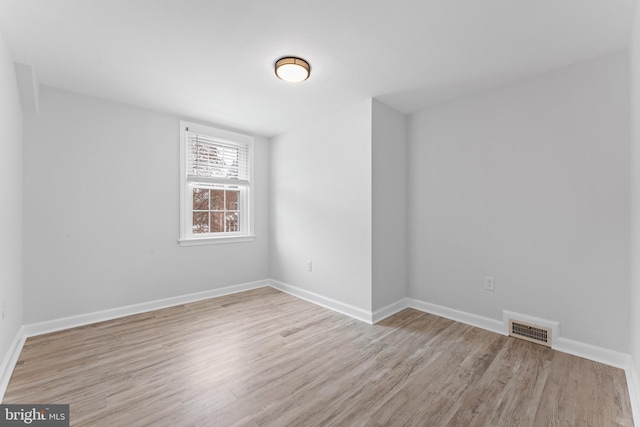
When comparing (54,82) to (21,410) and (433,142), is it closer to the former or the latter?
(21,410)

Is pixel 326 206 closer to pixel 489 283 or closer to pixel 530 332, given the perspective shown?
pixel 489 283

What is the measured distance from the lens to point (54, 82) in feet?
8.59

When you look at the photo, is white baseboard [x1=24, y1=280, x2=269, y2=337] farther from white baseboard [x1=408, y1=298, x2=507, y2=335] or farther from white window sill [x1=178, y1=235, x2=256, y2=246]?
white baseboard [x1=408, y1=298, x2=507, y2=335]

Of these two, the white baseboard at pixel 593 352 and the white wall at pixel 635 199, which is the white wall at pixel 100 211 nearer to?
the white baseboard at pixel 593 352

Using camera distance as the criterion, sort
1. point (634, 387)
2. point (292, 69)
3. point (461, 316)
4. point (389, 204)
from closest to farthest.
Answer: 1. point (634, 387)
2. point (292, 69)
3. point (461, 316)
4. point (389, 204)

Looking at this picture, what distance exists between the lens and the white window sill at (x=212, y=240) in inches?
141

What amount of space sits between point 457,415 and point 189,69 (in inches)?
124

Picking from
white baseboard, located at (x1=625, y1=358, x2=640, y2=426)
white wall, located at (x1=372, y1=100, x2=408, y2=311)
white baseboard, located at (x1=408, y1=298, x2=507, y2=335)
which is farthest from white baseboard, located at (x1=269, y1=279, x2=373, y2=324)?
white baseboard, located at (x1=625, y1=358, x2=640, y2=426)

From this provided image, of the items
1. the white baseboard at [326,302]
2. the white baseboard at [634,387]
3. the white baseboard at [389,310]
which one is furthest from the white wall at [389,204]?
the white baseboard at [634,387]

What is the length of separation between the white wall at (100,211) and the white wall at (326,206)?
1.16 meters

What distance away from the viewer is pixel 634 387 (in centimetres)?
175

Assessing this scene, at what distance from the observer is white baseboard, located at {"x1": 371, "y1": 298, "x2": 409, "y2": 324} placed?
2947mm

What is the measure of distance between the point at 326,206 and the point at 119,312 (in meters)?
2.58

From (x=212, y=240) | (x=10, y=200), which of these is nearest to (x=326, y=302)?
(x=212, y=240)
